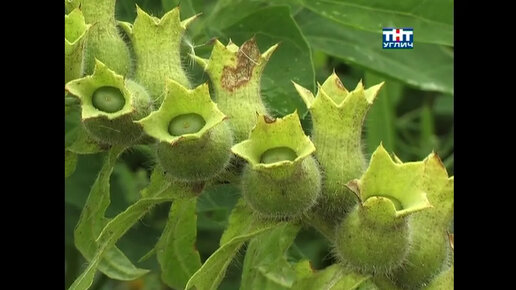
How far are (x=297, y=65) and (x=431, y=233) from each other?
43 cm

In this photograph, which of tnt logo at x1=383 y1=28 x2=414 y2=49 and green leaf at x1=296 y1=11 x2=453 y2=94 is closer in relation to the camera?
tnt logo at x1=383 y1=28 x2=414 y2=49

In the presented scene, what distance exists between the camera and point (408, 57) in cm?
187

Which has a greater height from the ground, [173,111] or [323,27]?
[173,111]

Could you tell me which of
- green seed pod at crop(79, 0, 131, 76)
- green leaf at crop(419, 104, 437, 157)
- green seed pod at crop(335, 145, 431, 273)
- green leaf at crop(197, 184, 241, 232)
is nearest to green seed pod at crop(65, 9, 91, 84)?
green seed pod at crop(79, 0, 131, 76)

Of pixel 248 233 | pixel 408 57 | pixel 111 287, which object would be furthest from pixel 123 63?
pixel 111 287

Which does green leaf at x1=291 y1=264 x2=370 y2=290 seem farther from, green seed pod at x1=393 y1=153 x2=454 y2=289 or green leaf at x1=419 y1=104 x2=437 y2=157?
green leaf at x1=419 y1=104 x2=437 y2=157

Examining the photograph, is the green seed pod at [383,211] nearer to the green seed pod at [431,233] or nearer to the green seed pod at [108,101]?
the green seed pod at [431,233]

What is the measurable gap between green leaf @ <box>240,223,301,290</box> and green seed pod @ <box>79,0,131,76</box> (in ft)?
1.03

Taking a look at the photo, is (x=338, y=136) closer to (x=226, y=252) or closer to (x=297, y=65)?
(x=226, y=252)

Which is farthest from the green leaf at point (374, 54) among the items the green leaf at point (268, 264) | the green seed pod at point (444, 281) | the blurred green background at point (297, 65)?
the green seed pod at point (444, 281)

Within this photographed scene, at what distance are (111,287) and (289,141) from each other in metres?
1.53

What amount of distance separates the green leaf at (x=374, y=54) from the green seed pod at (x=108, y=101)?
0.61m

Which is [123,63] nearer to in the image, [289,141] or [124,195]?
[289,141]

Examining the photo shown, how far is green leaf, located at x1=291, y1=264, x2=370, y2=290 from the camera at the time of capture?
124cm
